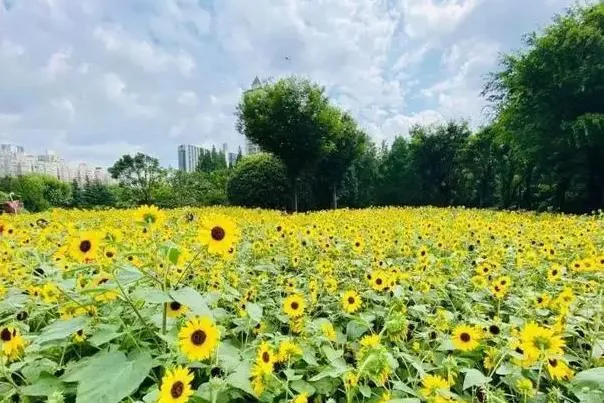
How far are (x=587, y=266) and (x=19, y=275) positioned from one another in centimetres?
227

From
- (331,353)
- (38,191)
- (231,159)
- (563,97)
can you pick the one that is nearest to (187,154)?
(231,159)

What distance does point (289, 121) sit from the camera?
14.7 metres

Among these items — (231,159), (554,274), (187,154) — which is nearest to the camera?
(554,274)

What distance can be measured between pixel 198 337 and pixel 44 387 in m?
0.38

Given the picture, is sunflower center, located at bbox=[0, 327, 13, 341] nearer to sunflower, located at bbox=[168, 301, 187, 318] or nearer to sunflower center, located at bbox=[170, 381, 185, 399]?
sunflower, located at bbox=[168, 301, 187, 318]

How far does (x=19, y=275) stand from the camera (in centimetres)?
186

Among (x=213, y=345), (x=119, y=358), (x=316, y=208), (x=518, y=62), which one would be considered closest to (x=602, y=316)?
(x=213, y=345)

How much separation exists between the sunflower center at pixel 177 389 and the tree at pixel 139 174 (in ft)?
81.0

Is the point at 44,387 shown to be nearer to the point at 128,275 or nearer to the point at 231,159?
the point at 128,275

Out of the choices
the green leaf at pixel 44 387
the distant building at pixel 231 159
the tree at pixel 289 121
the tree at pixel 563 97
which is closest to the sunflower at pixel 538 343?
the green leaf at pixel 44 387

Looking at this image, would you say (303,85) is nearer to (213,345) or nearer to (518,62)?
(518,62)

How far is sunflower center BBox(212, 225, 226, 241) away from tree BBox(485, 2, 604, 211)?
10312 millimetres

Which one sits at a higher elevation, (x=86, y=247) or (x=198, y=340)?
(x=86, y=247)

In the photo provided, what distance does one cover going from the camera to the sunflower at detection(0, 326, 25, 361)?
1083 millimetres
